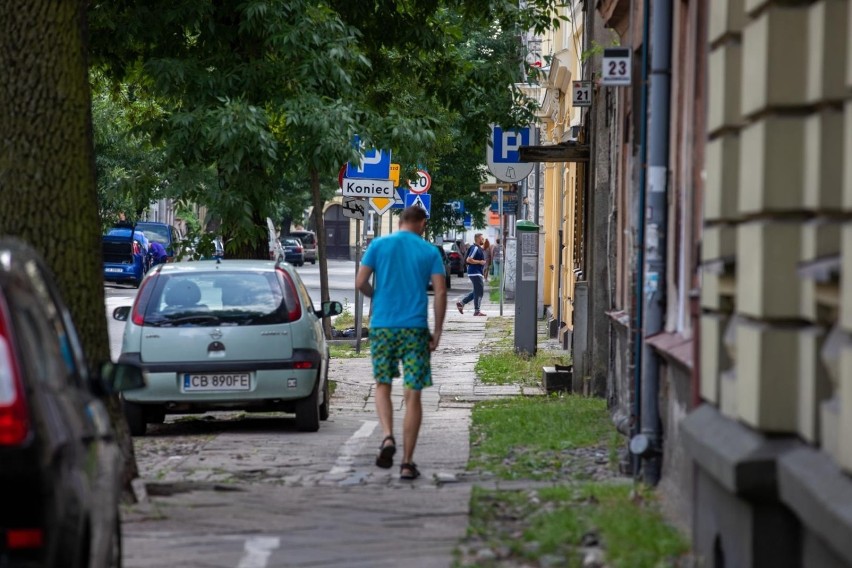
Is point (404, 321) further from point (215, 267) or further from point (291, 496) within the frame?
point (215, 267)

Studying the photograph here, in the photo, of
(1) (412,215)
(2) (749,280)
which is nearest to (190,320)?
(1) (412,215)

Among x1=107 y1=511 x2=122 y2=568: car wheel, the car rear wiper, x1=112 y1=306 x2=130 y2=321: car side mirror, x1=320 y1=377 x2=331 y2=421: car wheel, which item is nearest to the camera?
x1=107 y1=511 x2=122 y2=568: car wheel

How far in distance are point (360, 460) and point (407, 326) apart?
1360mm

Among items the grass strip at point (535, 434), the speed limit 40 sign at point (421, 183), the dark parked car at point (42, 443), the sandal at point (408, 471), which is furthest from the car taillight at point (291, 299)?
the speed limit 40 sign at point (421, 183)

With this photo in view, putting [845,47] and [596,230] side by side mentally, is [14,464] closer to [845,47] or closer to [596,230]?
[845,47]

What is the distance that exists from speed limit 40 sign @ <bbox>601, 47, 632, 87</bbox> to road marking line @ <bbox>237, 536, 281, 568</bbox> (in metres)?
Answer: 4.49

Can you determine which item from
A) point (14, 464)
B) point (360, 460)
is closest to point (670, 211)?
point (360, 460)

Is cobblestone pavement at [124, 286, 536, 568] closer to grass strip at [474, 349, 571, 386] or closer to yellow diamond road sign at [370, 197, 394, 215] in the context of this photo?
grass strip at [474, 349, 571, 386]

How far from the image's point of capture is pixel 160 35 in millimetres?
17859

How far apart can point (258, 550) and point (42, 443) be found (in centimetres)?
330

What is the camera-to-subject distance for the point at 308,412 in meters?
13.7

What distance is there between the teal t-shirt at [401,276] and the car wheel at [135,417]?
334 centimetres

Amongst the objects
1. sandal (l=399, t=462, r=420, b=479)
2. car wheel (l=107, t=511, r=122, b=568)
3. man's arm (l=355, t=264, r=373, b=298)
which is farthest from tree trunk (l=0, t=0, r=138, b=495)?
car wheel (l=107, t=511, r=122, b=568)

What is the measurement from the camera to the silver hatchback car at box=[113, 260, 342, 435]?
1342 centimetres
